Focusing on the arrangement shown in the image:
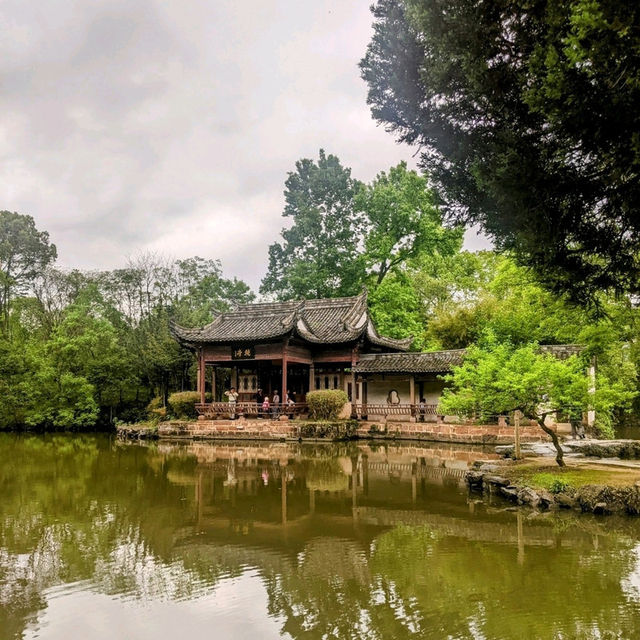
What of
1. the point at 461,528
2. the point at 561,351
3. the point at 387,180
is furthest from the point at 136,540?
the point at 387,180

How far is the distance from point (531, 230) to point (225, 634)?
424 centimetres

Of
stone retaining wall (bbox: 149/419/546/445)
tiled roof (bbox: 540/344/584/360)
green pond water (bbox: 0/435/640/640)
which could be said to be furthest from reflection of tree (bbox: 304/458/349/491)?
tiled roof (bbox: 540/344/584/360)

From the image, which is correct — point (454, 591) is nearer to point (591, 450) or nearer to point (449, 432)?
point (591, 450)

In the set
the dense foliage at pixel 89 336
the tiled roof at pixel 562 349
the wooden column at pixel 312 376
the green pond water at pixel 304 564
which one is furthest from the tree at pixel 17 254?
the tiled roof at pixel 562 349

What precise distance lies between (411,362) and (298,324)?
4.76 m

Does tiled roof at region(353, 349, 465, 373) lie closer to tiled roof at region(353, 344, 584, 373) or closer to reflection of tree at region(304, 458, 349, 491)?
tiled roof at region(353, 344, 584, 373)

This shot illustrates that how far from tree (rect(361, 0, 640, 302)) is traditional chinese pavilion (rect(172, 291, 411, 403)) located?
51.7 ft

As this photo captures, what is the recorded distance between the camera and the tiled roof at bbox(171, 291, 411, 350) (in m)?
22.6

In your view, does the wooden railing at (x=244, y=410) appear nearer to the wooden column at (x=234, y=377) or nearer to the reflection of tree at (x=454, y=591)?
the wooden column at (x=234, y=377)

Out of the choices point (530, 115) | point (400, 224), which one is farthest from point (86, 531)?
point (400, 224)

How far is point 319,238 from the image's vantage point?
30000 mm

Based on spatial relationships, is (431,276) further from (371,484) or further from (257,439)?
(371,484)

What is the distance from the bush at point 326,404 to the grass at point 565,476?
11.5m

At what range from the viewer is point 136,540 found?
Answer: 6633 mm
